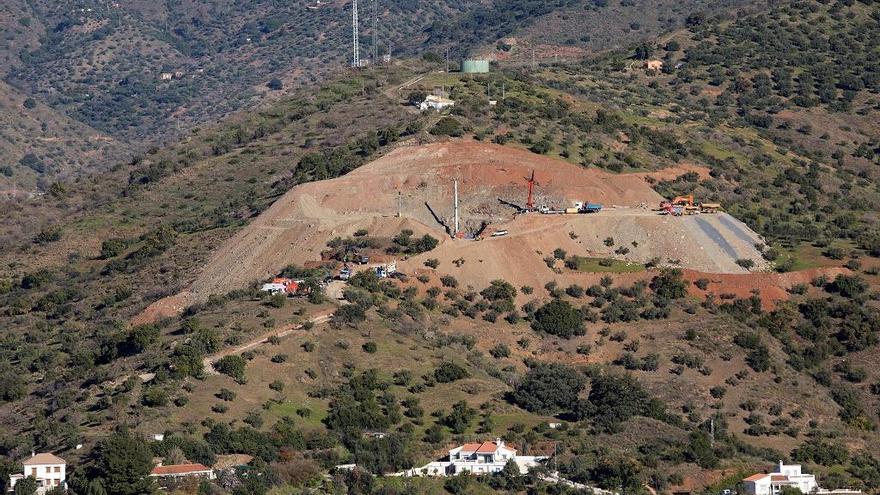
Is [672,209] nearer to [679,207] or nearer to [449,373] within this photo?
[679,207]

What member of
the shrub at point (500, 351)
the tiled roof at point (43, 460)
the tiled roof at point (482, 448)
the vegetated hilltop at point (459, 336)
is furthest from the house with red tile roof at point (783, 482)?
the tiled roof at point (43, 460)

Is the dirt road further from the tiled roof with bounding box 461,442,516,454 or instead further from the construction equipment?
the construction equipment

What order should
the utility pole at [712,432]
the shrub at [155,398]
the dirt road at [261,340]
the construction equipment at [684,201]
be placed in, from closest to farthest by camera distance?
the shrub at [155,398] < the utility pole at [712,432] < the dirt road at [261,340] < the construction equipment at [684,201]

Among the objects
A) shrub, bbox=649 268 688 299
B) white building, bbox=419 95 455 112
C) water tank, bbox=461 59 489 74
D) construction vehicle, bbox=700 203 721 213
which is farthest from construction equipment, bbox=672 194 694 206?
water tank, bbox=461 59 489 74

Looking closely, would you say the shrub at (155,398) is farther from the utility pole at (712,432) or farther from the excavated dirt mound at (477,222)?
the utility pole at (712,432)

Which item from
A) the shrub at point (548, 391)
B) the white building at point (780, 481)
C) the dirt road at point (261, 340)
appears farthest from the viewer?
the shrub at point (548, 391)

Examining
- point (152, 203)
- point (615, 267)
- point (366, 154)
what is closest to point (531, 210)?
point (615, 267)
